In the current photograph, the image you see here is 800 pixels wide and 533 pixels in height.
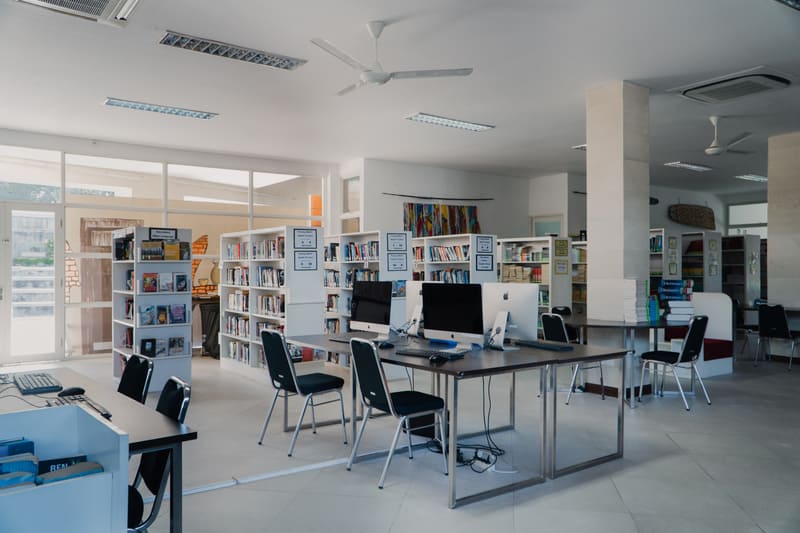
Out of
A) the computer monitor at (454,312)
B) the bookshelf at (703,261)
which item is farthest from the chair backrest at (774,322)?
the computer monitor at (454,312)

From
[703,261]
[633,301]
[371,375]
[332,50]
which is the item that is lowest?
[371,375]

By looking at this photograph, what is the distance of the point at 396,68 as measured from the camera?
6051 mm

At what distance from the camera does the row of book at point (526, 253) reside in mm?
9953

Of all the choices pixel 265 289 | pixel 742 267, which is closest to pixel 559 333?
pixel 265 289

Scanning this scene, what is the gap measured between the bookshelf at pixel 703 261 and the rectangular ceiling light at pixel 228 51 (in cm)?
817

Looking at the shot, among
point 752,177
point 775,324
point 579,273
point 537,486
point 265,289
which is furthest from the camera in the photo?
point 752,177

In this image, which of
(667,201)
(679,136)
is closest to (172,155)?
(679,136)

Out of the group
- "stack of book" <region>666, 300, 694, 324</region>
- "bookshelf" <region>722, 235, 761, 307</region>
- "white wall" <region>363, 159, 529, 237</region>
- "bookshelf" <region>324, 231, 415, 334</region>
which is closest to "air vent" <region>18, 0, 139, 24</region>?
"bookshelf" <region>324, 231, 415, 334</region>

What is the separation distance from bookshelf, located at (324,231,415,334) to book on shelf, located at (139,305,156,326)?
2.84 meters

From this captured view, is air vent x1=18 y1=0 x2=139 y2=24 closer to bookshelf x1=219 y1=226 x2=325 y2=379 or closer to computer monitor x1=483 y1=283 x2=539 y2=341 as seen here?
bookshelf x1=219 y1=226 x2=325 y2=379

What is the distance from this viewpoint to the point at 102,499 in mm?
1672

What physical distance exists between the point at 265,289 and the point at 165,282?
1.40m

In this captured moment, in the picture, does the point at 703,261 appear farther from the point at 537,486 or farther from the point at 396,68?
the point at 537,486

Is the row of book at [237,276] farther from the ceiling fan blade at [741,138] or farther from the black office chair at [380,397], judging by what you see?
the ceiling fan blade at [741,138]
